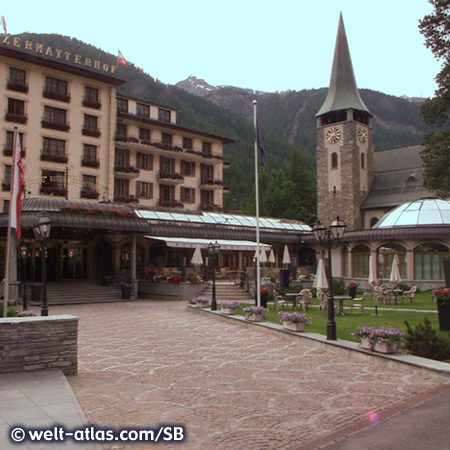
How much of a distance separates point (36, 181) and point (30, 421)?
32.4 m

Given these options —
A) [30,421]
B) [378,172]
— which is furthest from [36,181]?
[378,172]

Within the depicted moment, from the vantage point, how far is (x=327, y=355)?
38.0 ft

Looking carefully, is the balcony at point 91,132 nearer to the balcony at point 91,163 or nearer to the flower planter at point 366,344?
the balcony at point 91,163

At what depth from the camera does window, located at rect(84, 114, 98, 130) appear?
3922 centimetres

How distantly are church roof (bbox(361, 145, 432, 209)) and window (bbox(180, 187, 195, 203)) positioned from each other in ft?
67.7

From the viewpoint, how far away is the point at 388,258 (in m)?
35.3

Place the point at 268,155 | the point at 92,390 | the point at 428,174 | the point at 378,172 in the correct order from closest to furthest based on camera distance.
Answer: the point at 92,390 → the point at 428,174 → the point at 378,172 → the point at 268,155

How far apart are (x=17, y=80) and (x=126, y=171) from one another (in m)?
11.1

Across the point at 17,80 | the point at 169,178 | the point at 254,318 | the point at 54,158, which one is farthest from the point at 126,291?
the point at 17,80

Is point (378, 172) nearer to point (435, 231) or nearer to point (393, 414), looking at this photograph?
point (435, 231)

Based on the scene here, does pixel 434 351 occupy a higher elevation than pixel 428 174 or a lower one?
lower

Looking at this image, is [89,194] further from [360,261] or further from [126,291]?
[360,261]

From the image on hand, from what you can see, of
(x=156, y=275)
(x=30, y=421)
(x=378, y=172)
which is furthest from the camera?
(x=378, y=172)

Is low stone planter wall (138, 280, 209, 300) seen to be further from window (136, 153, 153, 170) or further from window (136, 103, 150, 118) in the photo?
window (136, 103, 150, 118)
